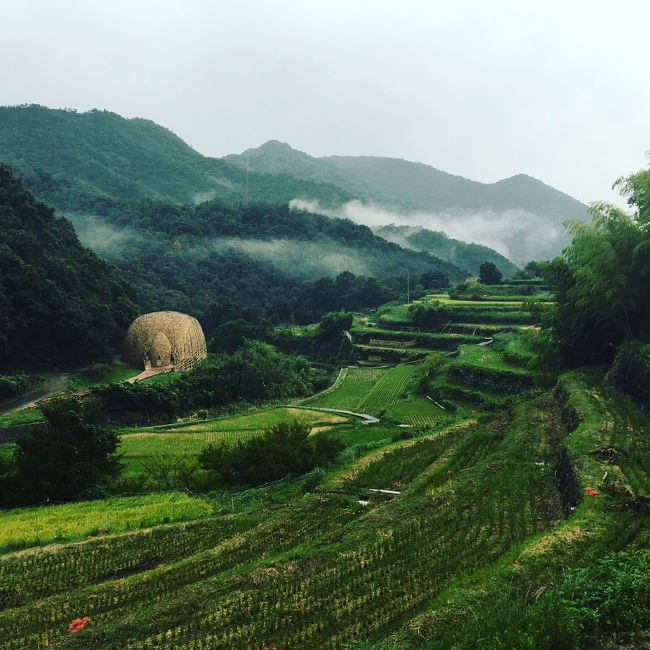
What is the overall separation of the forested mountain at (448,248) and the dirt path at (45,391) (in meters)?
128

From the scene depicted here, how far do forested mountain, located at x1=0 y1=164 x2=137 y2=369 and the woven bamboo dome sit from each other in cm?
208

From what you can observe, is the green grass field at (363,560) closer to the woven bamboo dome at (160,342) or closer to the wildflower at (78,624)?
the wildflower at (78,624)

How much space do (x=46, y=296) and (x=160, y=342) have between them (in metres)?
9.25

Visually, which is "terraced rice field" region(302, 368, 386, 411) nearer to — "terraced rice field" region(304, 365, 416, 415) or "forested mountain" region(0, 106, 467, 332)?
"terraced rice field" region(304, 365, 416, 415)

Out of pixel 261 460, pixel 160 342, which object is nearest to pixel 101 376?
pixel 160 342

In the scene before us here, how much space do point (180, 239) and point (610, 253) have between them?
290ft

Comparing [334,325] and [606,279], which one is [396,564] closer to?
[606,279]

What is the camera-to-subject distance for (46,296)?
119ft

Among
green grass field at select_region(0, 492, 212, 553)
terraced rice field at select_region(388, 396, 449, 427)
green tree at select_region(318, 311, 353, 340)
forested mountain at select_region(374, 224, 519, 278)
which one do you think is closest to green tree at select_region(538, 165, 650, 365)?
terraced rice field at select_region(388, 396, 449, 427)

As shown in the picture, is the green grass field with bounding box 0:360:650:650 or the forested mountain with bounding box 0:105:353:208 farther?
the forested mountain with bounding box 0:105:353:208

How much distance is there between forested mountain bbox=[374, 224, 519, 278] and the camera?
497 feet

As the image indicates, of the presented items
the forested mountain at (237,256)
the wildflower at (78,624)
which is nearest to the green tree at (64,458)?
the wildflower at (78,624)

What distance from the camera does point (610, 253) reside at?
22.9 m

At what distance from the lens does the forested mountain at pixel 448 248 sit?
5961 inches
